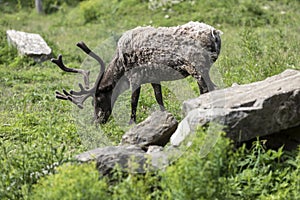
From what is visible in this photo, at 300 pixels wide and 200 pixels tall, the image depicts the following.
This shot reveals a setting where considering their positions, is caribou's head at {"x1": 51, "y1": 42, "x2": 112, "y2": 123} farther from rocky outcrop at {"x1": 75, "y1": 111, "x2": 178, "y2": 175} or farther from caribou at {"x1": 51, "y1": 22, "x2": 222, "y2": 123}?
rocky outcrop at {"x1": 75, "y1": 111, "x2": 178, "y2": 175}

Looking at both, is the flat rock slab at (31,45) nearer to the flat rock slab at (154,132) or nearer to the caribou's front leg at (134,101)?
the caribou's front leg at (134,101)

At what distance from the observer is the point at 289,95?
522cm

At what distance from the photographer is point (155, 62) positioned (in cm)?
653

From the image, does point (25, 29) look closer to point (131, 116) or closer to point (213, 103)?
point (131, 116)

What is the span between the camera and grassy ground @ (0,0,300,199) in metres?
4.29

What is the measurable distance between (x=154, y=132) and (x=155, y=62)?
1129mm

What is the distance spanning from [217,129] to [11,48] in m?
9.87

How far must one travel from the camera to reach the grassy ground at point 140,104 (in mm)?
4289

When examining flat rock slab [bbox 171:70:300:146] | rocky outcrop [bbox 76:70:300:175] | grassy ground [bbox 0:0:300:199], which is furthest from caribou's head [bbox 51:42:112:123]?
flat rock slab [bbox 171:70:300:146]

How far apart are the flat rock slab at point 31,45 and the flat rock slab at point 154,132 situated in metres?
7.60

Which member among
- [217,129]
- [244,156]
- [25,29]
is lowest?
[25,29]

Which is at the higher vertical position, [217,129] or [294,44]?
[217,129]

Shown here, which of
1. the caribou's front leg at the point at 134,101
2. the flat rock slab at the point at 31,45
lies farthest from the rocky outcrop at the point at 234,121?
the flat rock slab at the point at 31,45

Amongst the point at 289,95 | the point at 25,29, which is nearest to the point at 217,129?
the point at 289,95
